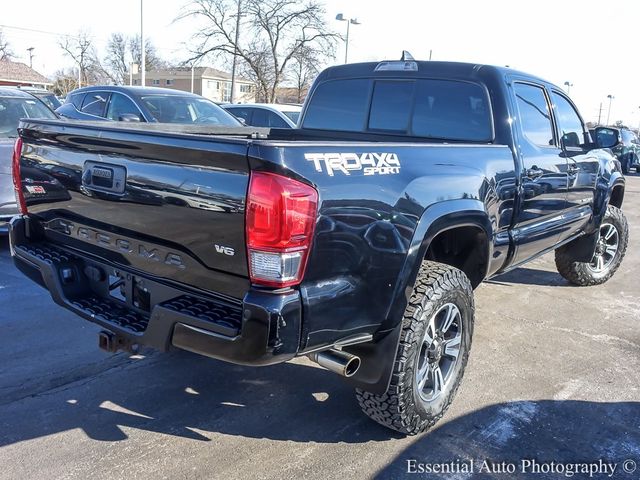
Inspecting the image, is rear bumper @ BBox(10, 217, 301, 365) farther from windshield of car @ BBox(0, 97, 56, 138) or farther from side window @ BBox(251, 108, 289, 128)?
side window @ BBox(251, 108, 289, 128)

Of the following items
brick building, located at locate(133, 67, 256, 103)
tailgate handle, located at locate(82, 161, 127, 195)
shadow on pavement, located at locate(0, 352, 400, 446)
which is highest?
brick building, located at locate(133, 67, 256, 103)

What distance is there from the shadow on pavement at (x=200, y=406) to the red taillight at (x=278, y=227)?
4.18ft

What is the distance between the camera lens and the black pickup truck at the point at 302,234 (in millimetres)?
2377

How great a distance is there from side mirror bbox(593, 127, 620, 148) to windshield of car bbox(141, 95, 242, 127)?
5177 mm

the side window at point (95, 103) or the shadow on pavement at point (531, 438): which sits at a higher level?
the side window at point (95, 103)

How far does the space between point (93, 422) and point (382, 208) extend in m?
1.99

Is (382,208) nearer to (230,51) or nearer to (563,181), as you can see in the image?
(563,181)

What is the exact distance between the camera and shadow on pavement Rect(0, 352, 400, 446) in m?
3.25

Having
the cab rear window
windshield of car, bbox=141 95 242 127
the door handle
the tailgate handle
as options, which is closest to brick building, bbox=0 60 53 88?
windshield of car, bbox=141 95 242 127

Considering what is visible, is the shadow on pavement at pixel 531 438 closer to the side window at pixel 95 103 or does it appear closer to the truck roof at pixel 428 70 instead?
the truck roof at pixel 428 70

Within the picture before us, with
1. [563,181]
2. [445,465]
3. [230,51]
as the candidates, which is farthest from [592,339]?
[230,51]

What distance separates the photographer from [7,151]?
269 inches

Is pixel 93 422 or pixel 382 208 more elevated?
pixel 382 208

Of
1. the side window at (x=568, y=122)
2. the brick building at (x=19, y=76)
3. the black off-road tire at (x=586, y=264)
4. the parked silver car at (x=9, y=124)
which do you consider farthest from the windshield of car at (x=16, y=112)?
the brick building at (x=19, y=76)
